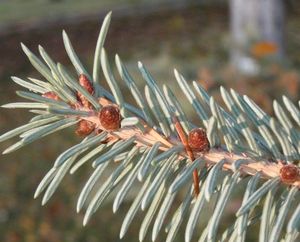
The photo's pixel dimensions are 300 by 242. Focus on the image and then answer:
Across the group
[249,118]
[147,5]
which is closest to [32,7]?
[147,5]

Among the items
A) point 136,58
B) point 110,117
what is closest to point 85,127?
point 110,117

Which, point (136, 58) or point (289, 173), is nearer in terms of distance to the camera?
point (289, 173)

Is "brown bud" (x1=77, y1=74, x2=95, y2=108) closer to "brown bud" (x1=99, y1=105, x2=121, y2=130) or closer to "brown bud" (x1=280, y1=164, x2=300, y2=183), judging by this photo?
"brown bud" (x1=99, y1=105, x2=121, y2=130)

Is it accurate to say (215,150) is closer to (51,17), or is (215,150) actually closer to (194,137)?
(194,137)

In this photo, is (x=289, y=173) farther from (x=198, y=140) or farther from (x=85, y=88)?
(x=85, y=88)

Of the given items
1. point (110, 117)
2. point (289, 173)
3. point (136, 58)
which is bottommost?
point (289, 173)

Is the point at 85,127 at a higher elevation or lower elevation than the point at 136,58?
lower
